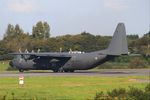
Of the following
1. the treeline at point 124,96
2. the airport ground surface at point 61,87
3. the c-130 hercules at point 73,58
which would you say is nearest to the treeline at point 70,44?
the c-130 hercules at point 73,58

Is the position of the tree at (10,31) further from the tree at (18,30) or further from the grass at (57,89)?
the grass at (57,89)

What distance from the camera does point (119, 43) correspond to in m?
56.1

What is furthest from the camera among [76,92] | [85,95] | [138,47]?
[138,47]

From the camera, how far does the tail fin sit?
5544 cm

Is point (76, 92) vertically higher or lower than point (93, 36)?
lower

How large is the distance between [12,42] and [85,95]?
11053cm

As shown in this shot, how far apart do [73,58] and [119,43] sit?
23.7 ft

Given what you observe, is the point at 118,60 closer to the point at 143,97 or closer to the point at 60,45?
the point at 60,45

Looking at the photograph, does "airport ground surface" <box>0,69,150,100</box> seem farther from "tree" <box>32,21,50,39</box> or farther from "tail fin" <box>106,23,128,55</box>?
"tree" <box>32,21,50,39</box>

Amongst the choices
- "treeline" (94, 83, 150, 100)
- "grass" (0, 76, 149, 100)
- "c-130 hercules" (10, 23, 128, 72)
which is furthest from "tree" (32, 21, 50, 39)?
"treeline" (94, 83, 150, 100)

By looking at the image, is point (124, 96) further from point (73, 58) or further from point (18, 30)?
point (18, 30)

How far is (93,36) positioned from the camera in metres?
134

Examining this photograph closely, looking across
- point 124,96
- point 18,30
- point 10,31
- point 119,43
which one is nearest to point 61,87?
point 124,96

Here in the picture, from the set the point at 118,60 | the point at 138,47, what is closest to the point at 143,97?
the point at 118,60
